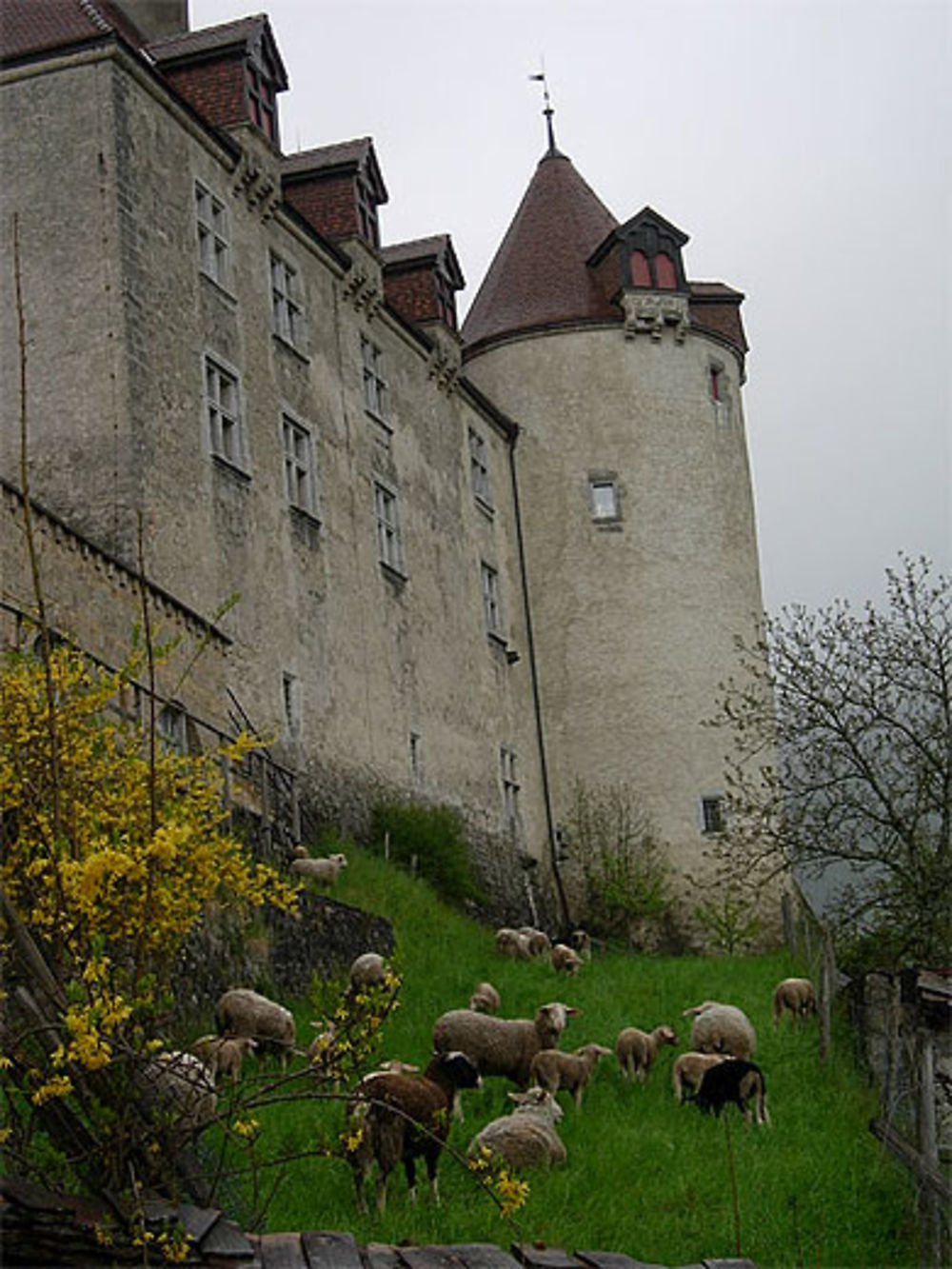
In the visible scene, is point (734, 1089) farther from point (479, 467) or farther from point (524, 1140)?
point (479, 467)

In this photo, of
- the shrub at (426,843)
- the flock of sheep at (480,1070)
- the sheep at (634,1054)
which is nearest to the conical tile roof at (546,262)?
the shrub at (426,843)

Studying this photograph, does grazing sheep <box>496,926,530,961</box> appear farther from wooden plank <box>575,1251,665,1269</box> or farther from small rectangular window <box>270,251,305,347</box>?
wooden plank <box>575,1251,665,1269</box>

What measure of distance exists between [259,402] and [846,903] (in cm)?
1132

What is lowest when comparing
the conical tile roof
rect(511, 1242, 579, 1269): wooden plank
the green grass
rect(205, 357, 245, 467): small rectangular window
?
the green grass

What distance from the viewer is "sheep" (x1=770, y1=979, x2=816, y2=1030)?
1945cm

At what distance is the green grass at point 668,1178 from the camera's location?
11.4 m

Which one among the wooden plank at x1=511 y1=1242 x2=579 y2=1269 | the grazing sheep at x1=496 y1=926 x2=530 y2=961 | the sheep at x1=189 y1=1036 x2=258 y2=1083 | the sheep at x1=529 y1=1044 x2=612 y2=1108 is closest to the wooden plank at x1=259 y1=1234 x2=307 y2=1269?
the wooden plank at x1=511 y1=1242 x2=579 y2=1269

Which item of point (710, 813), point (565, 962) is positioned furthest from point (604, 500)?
point (565, 962)

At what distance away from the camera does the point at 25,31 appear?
2702 centimetres

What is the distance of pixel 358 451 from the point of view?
106ft

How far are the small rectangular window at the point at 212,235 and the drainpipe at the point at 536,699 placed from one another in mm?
13219

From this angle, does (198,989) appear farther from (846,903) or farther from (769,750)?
(769,750)

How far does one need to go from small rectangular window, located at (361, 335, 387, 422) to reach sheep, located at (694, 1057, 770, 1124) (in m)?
19.9

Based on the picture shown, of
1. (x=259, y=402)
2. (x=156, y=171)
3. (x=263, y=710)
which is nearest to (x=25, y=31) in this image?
(x=156, y=171)
